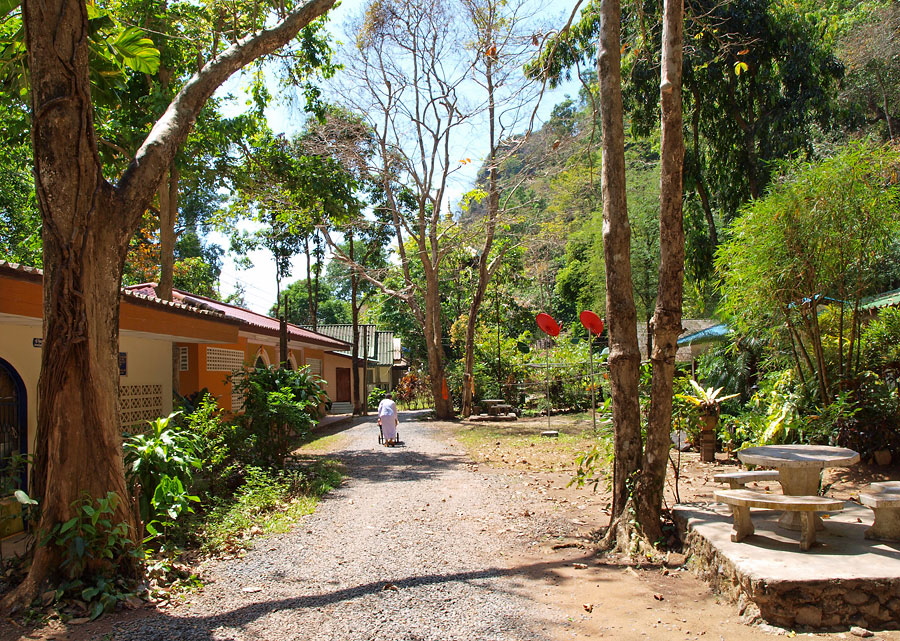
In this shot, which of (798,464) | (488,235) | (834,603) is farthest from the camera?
(488,235)

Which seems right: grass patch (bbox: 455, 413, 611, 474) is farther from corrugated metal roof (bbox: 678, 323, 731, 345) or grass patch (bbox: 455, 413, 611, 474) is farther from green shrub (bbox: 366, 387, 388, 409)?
green shrub (bbox: 366, 387, 388, 409)

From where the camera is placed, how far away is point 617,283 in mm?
6234

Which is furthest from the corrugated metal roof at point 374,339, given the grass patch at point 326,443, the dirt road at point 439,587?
Answer: the dirt road at point 439,587

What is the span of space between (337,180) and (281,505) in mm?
6917

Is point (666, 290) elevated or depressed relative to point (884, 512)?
elevated

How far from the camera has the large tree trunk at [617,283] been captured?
6172mm

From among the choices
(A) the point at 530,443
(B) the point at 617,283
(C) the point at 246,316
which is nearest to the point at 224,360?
(C) the point at 246,316

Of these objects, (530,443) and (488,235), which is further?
(488,235)

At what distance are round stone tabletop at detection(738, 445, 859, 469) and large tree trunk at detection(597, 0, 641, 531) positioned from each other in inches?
41.2

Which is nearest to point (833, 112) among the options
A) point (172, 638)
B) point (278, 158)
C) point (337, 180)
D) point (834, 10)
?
point (834, 10)

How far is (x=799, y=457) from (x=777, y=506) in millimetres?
946

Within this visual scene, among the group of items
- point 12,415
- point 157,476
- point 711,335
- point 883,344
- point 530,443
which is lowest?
point 530,443

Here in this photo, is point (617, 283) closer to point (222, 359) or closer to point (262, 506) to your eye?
point (262, 506)

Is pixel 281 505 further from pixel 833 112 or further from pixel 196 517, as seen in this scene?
pixel 833 112
